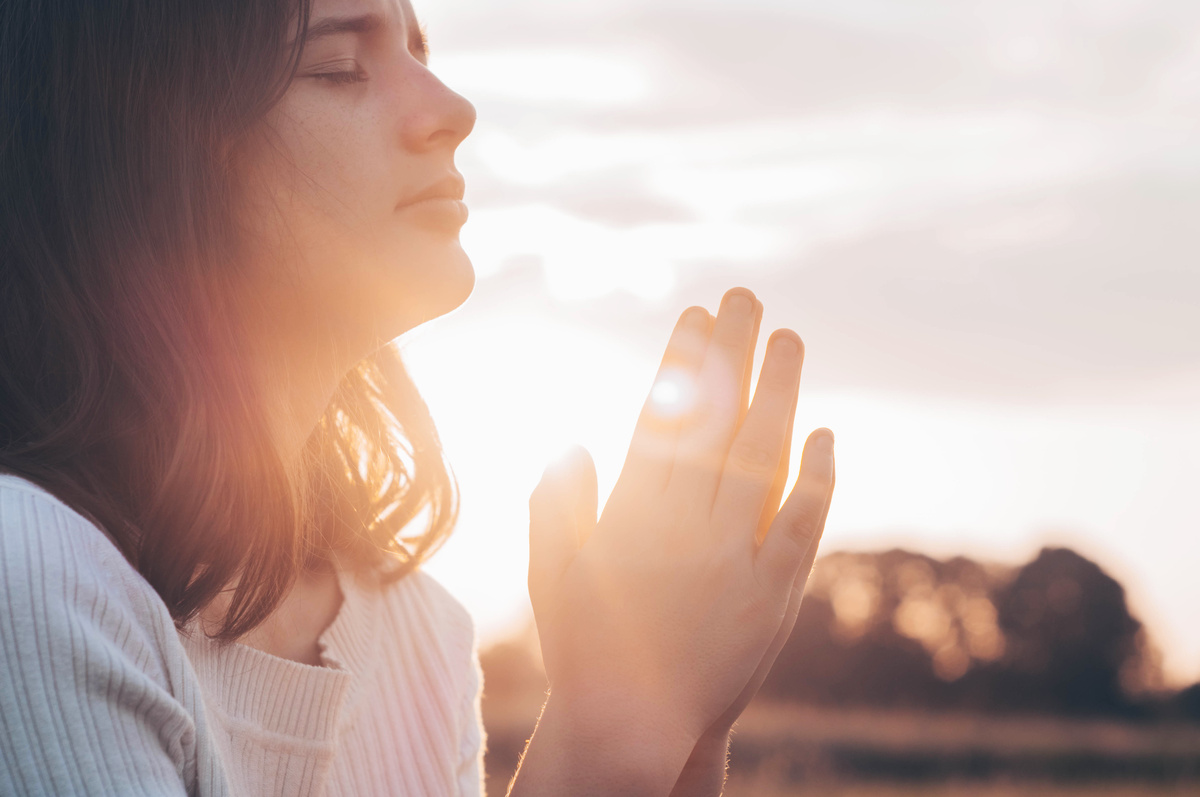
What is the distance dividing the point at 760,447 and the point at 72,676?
1.25 m

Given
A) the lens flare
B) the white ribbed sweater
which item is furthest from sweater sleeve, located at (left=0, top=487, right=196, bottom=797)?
the lens flare

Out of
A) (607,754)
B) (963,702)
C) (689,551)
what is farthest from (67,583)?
(963,702)

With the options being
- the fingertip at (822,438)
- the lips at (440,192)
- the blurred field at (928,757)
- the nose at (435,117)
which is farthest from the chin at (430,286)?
the blurred field at (928,757)

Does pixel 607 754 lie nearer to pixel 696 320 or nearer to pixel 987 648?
pixel 696 320

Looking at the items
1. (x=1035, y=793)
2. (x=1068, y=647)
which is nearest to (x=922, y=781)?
(x=1035, y=793)

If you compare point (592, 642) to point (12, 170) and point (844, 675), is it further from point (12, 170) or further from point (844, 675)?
point (844, 675)

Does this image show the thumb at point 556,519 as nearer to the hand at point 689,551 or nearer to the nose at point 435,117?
the hand at point 689,551

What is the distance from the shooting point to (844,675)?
24141 mm

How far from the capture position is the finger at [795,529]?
1.78 meters

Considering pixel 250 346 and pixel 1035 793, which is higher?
pixel 250 346

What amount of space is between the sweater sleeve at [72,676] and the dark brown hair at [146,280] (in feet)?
0.75

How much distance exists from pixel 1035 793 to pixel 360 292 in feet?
42.2

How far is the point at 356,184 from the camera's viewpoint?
198cm

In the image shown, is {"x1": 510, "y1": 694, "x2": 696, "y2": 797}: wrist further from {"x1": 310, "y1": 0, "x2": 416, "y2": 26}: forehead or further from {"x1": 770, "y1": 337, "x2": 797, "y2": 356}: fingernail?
{"x1": 310, "y1": 0, "x2": 416, "y2": 26}: forehead
